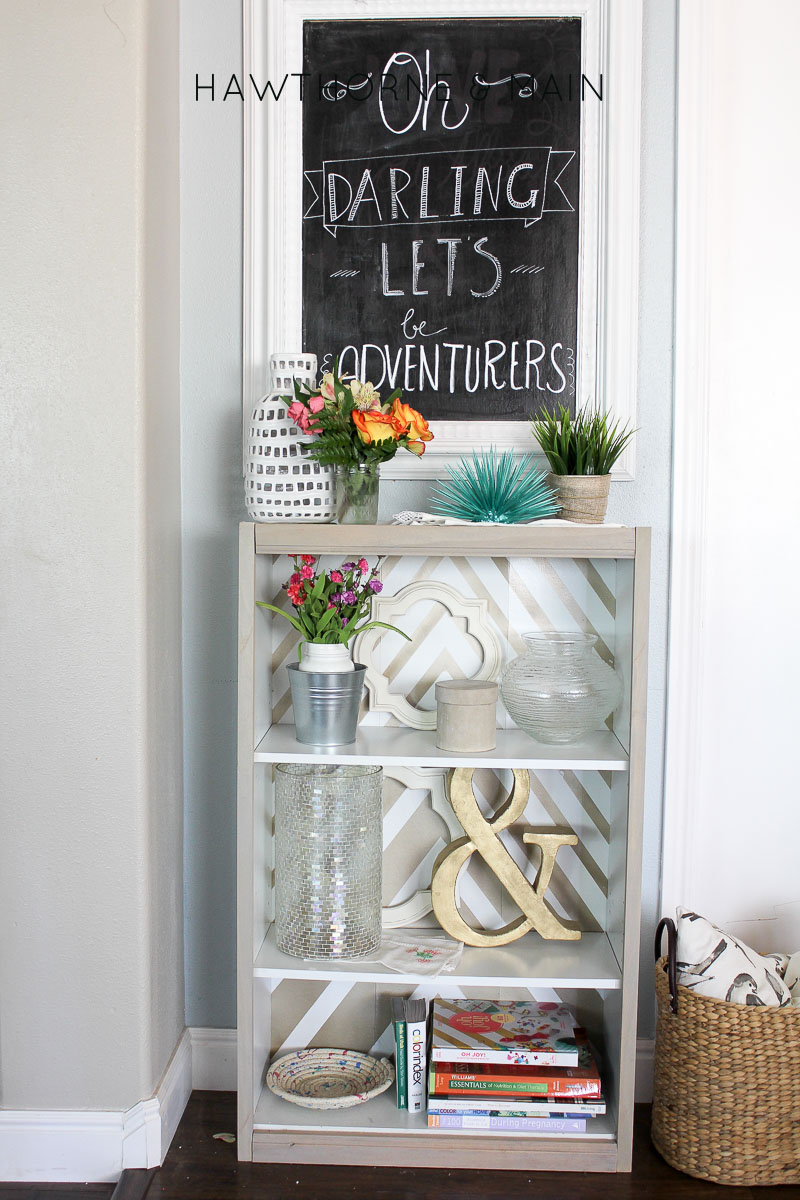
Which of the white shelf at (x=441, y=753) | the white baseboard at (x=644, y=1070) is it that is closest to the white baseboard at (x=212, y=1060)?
the white shelf at (x=441, y=753)

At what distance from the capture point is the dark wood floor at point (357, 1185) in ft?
5.50

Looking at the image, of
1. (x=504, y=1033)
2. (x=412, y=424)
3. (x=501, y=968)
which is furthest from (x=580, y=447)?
(x=504, y=1033)

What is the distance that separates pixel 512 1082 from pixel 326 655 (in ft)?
2.77

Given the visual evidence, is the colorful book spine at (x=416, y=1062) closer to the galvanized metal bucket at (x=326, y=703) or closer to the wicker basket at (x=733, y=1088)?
the wicker basket at (x=733, y=1088)

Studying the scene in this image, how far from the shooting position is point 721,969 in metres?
1.73

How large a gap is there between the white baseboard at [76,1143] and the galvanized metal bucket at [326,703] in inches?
28.1

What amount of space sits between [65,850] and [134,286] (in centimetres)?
97

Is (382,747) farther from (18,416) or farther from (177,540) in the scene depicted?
(18,416)

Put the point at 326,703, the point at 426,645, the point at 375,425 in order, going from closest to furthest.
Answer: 1. the point at 375,425
2. the point at 326,703
3. the point at 426,645

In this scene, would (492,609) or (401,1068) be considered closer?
(401,1068)

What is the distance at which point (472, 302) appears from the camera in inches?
75.4

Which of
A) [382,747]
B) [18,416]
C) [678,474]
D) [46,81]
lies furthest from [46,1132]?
[46,81]

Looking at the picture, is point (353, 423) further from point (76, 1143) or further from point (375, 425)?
point (76, 1143)

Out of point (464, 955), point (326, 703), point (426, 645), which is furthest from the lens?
A: point (426, 645)
